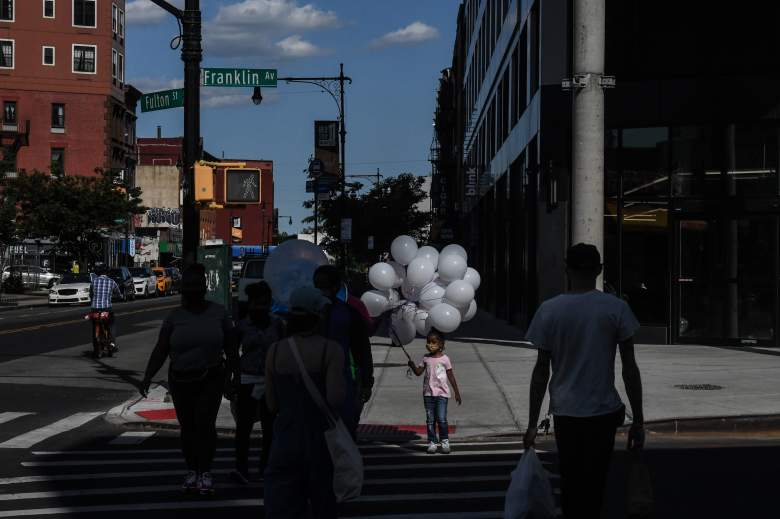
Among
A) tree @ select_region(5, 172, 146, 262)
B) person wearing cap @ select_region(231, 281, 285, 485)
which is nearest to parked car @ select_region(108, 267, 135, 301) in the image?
tree @ select_region(5, 172, 146, 262)

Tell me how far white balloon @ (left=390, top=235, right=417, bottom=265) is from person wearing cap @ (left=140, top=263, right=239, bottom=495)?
11576mm

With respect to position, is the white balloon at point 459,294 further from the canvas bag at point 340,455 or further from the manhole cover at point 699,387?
the canvas bag at point 340,455

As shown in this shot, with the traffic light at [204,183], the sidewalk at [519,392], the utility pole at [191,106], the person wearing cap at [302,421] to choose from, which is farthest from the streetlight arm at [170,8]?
the person wearing cap at [302,421]

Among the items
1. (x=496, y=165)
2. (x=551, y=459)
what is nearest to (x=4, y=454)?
(x=551, y=459)

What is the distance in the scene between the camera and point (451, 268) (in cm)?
2022

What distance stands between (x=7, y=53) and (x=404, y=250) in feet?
254

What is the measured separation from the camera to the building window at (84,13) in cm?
9100

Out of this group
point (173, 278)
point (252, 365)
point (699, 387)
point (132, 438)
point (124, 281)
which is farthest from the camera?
point (173, 278)

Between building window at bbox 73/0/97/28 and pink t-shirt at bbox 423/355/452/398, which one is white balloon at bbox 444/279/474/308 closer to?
pink t-shirt at bbox 423/355/452/398

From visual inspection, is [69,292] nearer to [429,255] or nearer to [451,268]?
[429,255]

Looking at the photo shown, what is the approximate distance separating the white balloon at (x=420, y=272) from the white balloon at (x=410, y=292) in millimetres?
91

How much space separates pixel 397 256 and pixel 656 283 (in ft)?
24.2

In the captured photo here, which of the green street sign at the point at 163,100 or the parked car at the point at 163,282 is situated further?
the parked car at the point at 163,282

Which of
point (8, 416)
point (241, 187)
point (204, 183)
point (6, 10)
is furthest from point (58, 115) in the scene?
point (241, 187)
